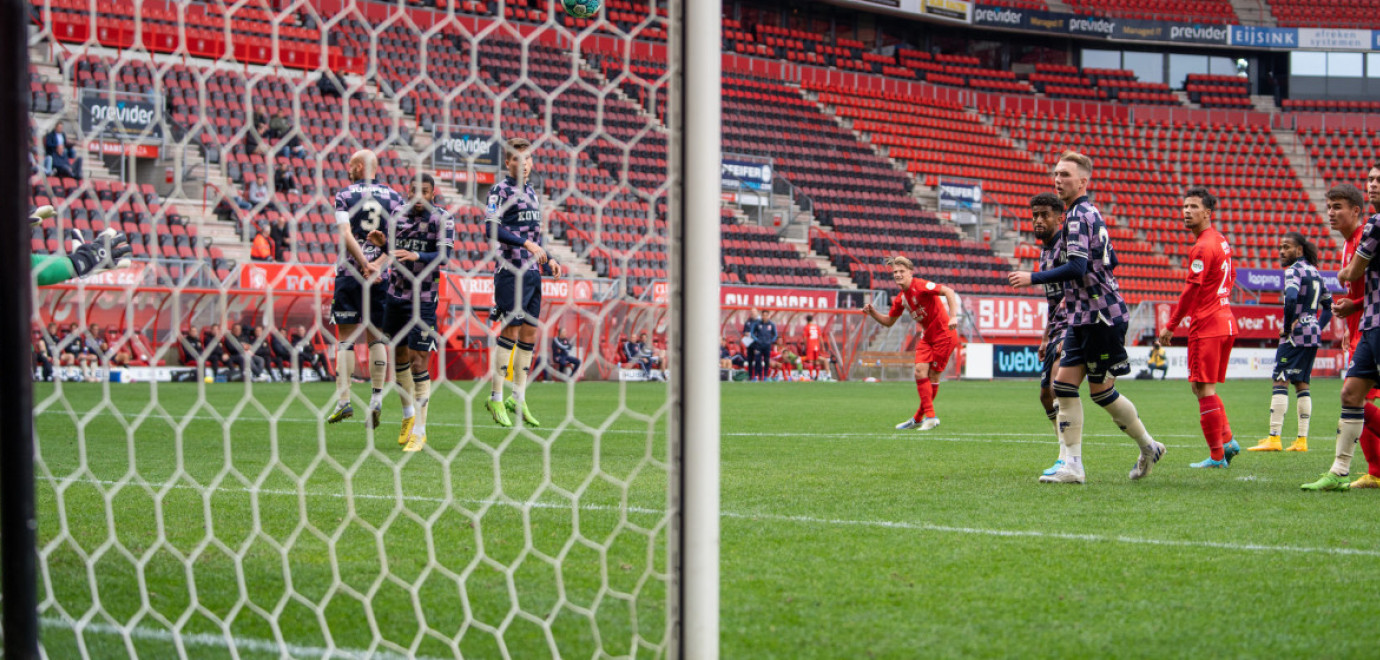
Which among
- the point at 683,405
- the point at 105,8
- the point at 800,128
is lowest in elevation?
the point at 683,405

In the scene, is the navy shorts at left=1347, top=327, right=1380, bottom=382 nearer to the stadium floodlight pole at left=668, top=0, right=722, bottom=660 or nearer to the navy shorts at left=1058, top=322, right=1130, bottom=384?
the navy shorts at left=1058, top=322, right=1130, bottom=384

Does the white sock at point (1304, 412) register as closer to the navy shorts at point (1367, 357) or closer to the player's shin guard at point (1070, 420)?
the navy shorts at point (1367, 357)

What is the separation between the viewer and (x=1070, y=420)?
625 centimetres

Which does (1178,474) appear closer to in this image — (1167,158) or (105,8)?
(105,8)

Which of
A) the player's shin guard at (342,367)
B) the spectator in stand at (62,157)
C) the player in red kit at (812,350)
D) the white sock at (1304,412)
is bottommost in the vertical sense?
Result: the player in red kit at (812,350)

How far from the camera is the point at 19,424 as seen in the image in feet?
6.43

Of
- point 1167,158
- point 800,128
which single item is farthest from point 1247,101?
point 800,128

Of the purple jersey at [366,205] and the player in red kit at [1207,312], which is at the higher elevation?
the purple jersey at [366,205]

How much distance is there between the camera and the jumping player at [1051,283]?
6.38 m

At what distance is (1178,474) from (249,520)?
478 centimetres

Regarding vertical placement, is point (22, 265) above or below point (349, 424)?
above

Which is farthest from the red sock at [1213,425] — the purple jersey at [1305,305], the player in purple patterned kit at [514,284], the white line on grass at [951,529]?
the player in purple patterned kit at [514,284]

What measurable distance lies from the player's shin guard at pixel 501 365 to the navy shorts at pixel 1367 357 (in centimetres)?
505

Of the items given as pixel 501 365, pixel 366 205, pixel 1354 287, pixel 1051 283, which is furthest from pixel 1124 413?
pixel 501 365
